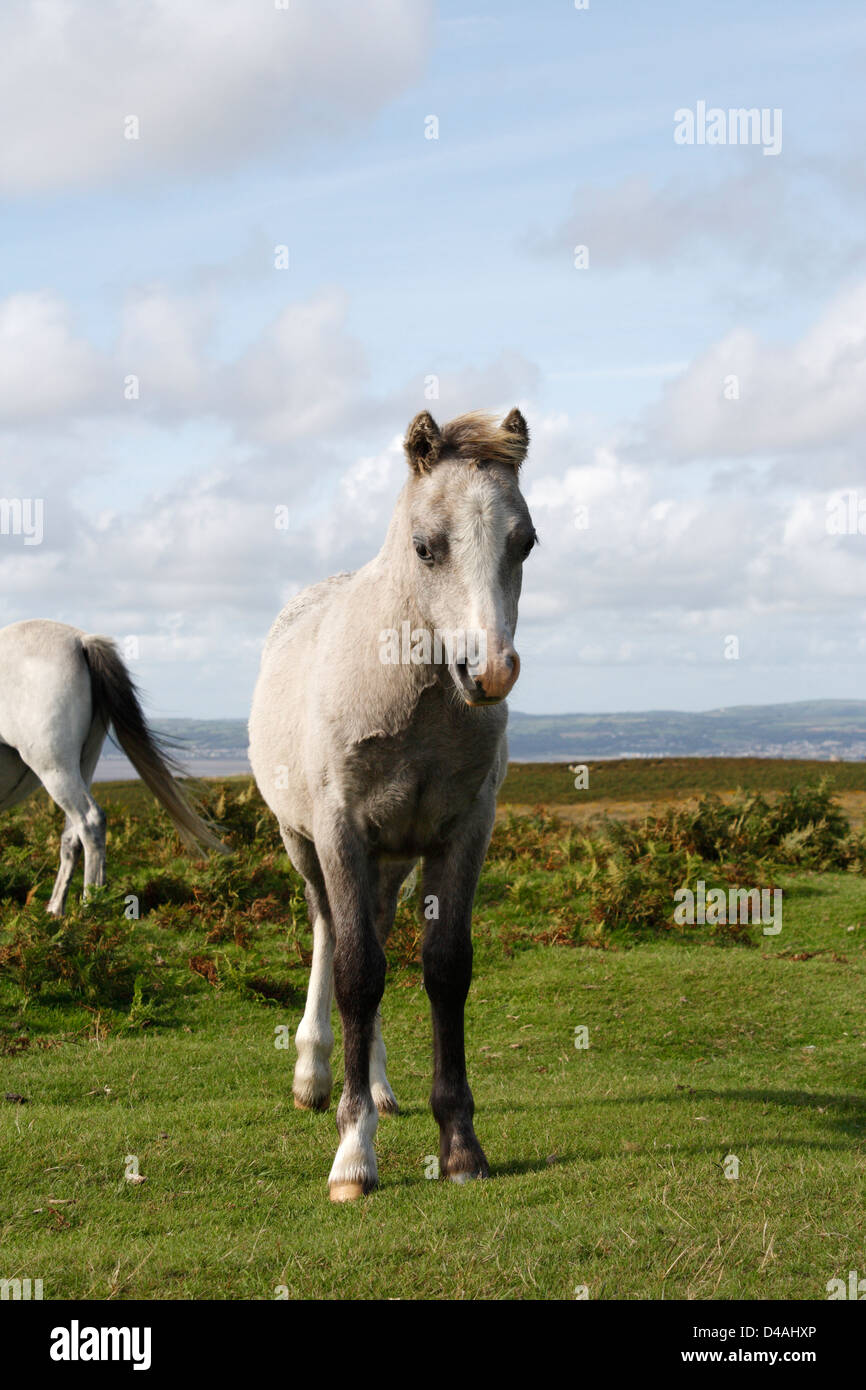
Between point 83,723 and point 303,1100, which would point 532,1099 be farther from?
point 83,723

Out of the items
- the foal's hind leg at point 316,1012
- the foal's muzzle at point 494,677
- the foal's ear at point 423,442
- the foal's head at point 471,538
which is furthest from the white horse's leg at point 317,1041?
the foal's ear at point 423,442

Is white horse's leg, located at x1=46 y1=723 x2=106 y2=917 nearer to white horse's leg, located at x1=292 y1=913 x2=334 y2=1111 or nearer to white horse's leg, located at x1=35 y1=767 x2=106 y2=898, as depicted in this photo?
white horse's leg, located at x1=35 y1=767 x2=106 y2=898

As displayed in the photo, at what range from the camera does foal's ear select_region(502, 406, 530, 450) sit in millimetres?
5457

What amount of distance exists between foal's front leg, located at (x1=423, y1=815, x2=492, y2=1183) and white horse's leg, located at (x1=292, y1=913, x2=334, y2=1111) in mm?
1481

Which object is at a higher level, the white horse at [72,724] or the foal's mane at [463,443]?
the foal's mane at [463,443]

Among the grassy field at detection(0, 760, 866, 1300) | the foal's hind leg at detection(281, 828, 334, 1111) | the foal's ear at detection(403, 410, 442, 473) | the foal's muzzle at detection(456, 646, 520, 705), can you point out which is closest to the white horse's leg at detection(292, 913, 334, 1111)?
the foal's hind leg at detection(281, 828, 334, 1111)

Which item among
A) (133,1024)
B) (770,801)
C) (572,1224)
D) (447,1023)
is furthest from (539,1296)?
(770,801)

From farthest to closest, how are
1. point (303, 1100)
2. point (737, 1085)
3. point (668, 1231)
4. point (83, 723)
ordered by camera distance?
point (83, 723), point (737, 1085), point (303, 1100), point (668, 1231)

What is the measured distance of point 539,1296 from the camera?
14.0ft

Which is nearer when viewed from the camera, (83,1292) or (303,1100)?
(83,1292)

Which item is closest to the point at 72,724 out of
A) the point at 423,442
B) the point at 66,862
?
the point at 66,862

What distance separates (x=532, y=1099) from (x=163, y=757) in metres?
6.68

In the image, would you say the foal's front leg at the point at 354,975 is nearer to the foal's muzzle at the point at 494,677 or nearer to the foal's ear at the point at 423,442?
the foal's muzzle at the point at 494,677

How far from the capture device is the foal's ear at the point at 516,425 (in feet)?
17.9
